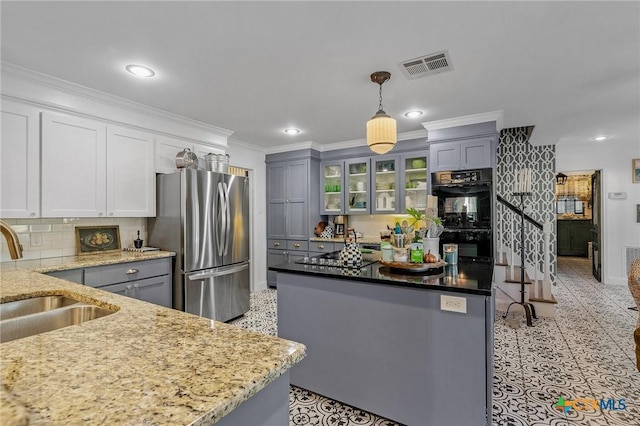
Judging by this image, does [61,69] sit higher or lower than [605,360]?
higher

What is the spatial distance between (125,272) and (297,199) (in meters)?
2.85

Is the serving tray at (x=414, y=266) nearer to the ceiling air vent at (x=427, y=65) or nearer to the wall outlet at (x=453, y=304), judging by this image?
the wall outlet at (x=453, y=304)

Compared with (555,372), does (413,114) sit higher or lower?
higher

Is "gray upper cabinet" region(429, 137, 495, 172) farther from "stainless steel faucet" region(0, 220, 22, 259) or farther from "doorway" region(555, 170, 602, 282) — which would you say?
"doorway" region(555, 170, 602, 282)

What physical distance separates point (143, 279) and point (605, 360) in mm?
4164

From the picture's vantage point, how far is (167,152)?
3.59m

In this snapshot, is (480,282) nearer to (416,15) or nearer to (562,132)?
(416,15)

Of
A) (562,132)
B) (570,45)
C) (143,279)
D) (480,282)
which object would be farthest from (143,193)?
(562,132)

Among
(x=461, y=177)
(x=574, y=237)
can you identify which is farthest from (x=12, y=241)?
(x=574, y=237)

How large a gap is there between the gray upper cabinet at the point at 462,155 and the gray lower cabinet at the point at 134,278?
3362 mm

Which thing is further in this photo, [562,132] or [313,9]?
[562,132]

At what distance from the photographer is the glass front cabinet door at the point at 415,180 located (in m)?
4.50

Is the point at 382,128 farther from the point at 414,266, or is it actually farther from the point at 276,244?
the point at 276,244

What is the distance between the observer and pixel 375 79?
2627 mm
